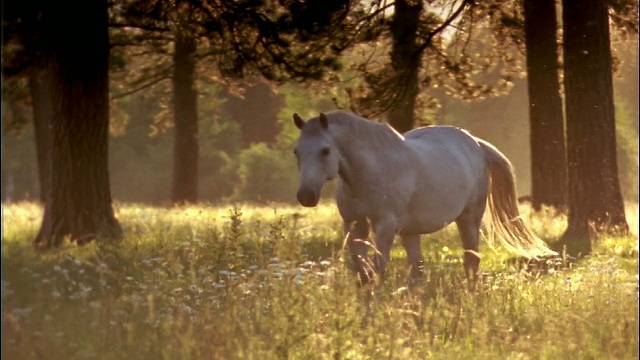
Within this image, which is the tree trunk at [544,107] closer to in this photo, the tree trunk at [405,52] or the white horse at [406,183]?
the tree trunk at [405,52]

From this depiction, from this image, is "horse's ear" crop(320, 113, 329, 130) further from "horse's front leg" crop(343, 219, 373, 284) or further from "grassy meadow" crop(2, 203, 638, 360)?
"grassy meadow" crop(2, 203, 638, 360)

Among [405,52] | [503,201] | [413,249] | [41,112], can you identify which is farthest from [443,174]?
[41,112]

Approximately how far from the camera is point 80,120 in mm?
10875

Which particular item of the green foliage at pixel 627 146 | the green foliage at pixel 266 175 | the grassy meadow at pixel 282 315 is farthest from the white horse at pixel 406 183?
the green foliage at pixel 627 146

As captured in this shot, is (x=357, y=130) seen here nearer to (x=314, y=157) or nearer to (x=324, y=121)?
(x=324, y=121)

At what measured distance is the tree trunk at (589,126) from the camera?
12336 millimetres

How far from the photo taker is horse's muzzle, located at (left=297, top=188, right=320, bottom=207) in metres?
7.39

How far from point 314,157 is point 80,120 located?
4.10 metres

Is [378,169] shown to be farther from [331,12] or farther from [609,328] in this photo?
[331,12]

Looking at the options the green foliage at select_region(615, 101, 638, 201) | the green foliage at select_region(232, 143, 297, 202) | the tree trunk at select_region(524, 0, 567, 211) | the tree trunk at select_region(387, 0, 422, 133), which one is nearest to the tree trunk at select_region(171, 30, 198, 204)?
the tree trunk at select_region(387, 0, 422, 133)

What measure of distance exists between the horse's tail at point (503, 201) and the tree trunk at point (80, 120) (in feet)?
13.2

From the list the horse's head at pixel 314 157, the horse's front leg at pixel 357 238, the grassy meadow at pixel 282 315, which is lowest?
the grassy meadow at pixel 282 315

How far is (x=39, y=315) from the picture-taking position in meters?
6.21

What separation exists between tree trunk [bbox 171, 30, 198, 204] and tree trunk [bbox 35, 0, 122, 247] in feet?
21.5
